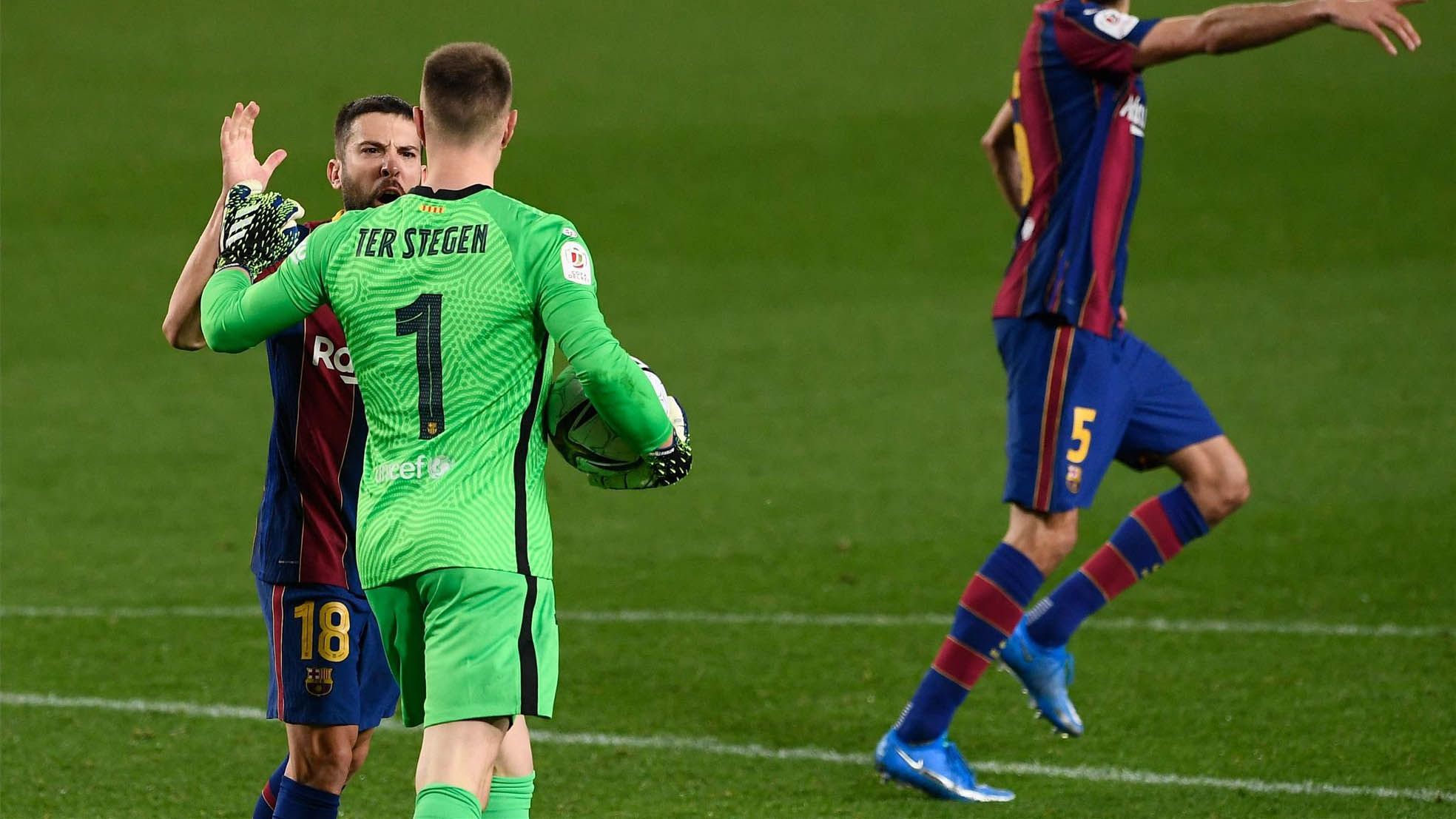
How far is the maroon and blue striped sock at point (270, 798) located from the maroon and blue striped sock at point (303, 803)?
0.14 meters

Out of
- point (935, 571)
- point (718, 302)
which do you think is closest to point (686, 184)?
point (718, 302)

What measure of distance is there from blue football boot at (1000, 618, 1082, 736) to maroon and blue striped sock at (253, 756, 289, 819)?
229 cm

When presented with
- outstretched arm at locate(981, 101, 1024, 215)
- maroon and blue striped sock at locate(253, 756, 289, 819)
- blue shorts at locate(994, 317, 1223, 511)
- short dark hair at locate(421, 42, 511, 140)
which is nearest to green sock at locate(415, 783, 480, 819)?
short dark hair at locate(421, 42, 511, 140)

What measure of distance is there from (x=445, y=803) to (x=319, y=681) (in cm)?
109

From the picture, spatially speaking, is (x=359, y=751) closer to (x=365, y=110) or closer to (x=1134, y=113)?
(x=365, y=110)

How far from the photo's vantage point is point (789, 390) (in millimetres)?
12523

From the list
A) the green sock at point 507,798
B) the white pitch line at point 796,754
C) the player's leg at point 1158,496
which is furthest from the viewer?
the player's leg at point 1158,496

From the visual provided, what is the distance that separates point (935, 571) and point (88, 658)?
359 cm

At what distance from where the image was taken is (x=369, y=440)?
139 inches

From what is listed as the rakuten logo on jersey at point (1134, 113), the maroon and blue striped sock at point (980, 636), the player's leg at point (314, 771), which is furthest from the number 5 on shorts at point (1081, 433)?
the player's leg at point (314, 771)

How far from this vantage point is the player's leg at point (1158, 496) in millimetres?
5641

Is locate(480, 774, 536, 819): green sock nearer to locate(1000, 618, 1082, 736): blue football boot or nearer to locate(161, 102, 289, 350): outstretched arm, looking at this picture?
locate(161, 102, 289, 350): outstretched arm

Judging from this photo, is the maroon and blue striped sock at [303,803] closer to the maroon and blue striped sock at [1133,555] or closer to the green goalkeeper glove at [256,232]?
the green goalkeeper glove at [256,232]

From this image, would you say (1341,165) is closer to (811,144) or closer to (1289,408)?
(811,144)
